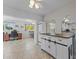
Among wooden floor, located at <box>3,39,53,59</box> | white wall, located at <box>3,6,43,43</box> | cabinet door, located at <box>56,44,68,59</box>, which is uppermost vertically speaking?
white wall, located at <box>3,6,43,43</box>

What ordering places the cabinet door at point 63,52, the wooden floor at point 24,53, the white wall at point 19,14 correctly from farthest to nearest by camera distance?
1. the white wall at point 19,14
2. the wooden floor at point 24,53
3. the cabinet door at point 63,52

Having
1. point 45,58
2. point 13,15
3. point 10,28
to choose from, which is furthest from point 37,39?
point 10,28

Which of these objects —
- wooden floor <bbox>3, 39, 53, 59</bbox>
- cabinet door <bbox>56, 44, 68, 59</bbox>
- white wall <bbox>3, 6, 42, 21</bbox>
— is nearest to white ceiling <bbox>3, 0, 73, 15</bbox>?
white wall <bbox>3, 6, 42, 21</bbox>

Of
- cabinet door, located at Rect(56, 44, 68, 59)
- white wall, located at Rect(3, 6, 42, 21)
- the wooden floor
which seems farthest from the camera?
white wall, located at Rect(3, 6, 42, 21)

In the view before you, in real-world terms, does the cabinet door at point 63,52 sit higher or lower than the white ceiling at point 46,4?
lower

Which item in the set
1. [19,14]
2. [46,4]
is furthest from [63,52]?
[19,14]

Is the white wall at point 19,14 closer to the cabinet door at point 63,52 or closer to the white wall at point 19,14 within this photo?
the white wall at point 19,14

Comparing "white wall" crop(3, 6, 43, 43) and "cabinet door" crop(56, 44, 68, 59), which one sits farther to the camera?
"white wall" crop(3, 6, 43, 43)

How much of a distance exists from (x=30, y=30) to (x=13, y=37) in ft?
9.99

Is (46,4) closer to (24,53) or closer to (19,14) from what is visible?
(24,53)

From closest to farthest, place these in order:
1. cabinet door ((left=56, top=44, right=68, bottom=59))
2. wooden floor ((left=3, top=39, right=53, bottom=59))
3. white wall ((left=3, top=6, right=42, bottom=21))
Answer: cabinet door ((left=56, top=44, right=68, bottom=59)), wooden floor ((left=3, top=39, right=53, bottom=59)), white wall ((left=3, top=6, right=42, bottom=21))

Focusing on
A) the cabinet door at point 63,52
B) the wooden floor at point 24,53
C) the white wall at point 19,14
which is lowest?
the wooden floor at point 24,53

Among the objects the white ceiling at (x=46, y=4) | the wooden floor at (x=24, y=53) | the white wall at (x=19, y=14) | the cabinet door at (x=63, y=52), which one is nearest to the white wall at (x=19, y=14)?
the white wall at (x=19, y=14)

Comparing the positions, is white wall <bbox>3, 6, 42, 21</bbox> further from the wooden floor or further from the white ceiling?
the wooden floor
